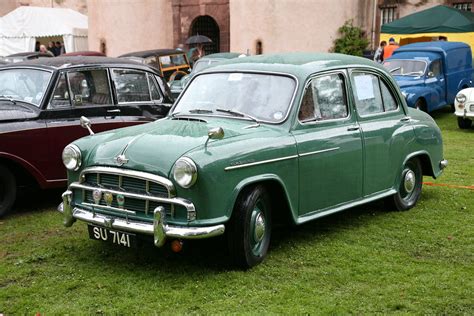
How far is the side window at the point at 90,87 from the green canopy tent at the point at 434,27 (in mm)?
13578

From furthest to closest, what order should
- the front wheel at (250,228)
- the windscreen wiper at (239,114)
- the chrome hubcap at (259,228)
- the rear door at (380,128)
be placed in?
the rear door at (380,128), the windscreen wiper at (239,114), the chrome hubcap at (259,228), the front wheel at (250,228)

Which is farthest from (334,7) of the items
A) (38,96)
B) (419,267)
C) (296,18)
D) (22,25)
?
(419,267)

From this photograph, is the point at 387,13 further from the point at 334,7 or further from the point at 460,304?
the point at 460,304

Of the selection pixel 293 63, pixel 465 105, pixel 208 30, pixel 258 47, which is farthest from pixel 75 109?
pixel 208 30

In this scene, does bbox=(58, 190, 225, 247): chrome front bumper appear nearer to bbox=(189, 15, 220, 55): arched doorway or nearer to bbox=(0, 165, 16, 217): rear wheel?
bbox=(0, 165, 16, 217): rear wheel

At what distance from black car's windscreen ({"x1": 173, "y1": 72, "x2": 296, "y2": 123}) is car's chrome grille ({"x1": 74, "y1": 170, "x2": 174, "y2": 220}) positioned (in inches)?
45.1

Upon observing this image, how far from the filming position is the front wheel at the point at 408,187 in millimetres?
6915

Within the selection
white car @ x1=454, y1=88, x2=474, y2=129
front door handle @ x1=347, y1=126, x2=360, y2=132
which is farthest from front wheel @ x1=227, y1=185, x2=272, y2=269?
white car @ x1=454, y1=88, x2=474, y2=129

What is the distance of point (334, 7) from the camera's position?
77.3 feet

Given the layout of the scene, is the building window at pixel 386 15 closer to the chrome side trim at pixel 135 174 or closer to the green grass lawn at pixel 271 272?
the green grass lawn at pixel 271 272

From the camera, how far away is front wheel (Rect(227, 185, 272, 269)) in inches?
194

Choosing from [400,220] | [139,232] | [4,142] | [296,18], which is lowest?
[400,220]

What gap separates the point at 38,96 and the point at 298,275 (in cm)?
380

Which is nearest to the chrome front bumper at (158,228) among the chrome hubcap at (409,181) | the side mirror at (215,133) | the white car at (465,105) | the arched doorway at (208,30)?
the side mirror at (215,133)
